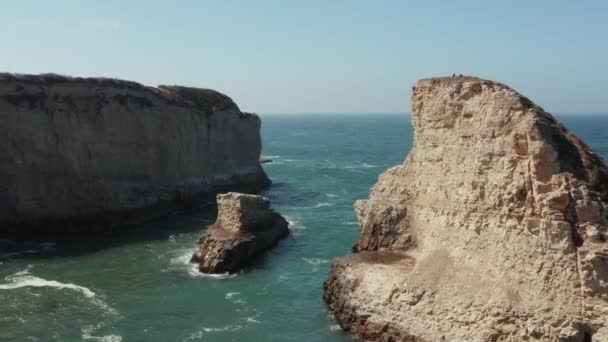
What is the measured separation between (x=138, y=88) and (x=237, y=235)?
936 inches

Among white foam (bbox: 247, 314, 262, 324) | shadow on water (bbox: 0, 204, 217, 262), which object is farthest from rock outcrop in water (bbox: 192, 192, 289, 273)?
white foam (bbox: 247, 314, 262, 324)

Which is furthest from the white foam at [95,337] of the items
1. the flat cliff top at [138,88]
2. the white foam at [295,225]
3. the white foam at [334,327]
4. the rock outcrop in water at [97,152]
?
the flat cliff top at [138,88]

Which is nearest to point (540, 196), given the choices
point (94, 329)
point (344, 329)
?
point (344, 329)

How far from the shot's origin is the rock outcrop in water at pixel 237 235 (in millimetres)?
35125

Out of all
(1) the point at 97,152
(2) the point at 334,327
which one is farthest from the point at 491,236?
(1) the point at 97,152

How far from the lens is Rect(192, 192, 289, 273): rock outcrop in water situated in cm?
3512

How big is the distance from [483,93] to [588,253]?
24.0ft

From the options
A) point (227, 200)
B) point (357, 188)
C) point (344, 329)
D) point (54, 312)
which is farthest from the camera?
point (357, 188)

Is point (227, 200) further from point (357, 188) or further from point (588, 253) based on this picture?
point (357, 188)

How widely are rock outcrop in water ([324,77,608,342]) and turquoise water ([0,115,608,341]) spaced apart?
11.8ft

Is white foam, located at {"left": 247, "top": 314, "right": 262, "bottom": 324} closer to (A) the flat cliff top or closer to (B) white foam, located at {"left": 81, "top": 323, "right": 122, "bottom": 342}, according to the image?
(B) white foam, located at {"left": 81, "top": 323, "right": 122, "bottom": 342}

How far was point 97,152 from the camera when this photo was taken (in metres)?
49.3

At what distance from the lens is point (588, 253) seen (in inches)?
779

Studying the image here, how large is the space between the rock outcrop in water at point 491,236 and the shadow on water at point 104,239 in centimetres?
2072
